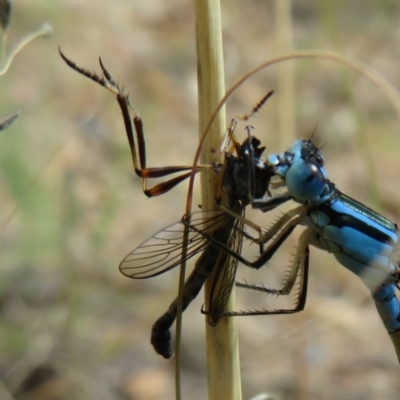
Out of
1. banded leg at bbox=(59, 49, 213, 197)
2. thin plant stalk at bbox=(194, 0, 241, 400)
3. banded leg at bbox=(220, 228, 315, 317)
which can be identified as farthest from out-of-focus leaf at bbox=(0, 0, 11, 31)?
banded leg at bbox=(220, 228, 315, 317)

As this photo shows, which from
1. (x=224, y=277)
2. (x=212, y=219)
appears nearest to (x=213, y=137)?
(x=212, y=219)

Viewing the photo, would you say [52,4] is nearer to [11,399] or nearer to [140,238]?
[140,238]

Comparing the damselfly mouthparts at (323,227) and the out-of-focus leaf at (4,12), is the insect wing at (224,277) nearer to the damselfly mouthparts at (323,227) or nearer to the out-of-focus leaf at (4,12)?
the damselfly mouthparts at (323,227)

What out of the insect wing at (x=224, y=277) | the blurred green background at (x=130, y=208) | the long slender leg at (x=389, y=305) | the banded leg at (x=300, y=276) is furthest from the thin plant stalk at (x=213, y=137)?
the blurred green background at (x=130, y=208)

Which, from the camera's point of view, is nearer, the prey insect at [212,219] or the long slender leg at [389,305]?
the prey insect at [212,219]

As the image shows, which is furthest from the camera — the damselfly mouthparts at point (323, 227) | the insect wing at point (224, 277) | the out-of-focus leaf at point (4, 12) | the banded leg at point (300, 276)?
the banded leg at point (300, 276)

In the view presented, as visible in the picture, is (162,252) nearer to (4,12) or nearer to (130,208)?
(4,12)
